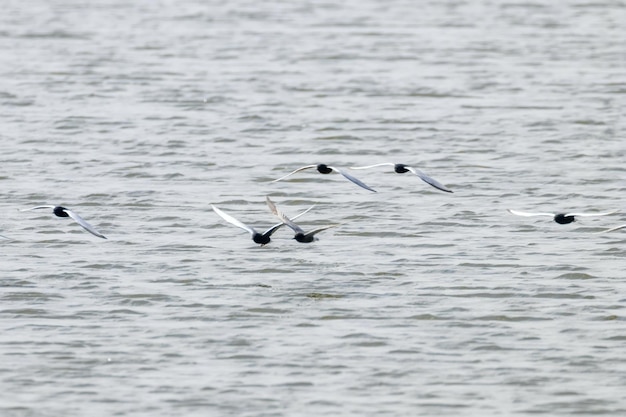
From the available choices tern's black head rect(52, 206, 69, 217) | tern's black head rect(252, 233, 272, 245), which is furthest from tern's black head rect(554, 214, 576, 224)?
tern's black head rect(52, 206, 69, 217)

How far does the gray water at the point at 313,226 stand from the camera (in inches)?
556

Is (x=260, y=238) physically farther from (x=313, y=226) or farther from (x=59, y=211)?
(x=313, y=226)

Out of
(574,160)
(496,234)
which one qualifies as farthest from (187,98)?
(496,234)

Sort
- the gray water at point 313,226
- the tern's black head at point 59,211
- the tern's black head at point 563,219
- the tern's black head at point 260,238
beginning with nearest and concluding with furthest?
the gray water at point 313,226 → the tern's black head at point 59,211 → the tern's black head at point 260,238 → the tern's black head at point 563,219

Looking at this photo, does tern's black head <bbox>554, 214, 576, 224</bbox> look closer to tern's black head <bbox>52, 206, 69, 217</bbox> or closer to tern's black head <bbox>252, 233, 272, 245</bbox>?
tern's black head <bbox>252, 233, 272, 245</bbox>

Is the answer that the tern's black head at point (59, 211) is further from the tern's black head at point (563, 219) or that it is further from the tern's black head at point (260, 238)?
the tern's black head at point (563, 219)

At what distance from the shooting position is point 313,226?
66.1ft

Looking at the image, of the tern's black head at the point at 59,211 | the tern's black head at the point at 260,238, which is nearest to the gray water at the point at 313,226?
the tern's black head at the point at 260,238

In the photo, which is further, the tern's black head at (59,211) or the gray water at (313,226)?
the tern's black head at (59,211)

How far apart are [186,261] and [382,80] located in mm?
14360

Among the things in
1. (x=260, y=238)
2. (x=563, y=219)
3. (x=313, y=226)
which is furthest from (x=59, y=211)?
(x=563, y=219)

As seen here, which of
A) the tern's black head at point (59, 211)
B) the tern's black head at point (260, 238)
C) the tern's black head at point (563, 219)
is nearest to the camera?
the tern's black head at point (59, 211)

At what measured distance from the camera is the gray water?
14.1m

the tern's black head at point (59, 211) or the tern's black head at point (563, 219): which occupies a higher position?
the tern's black head at point (59, 211)
